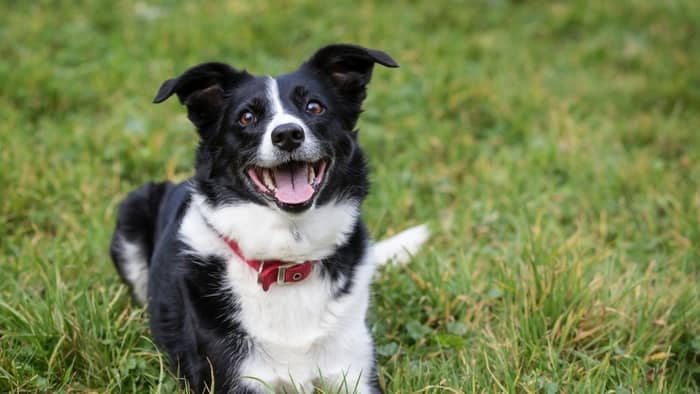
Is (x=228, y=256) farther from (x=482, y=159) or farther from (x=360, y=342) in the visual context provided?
(x=482, y=159)

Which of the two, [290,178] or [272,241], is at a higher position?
[290,178]

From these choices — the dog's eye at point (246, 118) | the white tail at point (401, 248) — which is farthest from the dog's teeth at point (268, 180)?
the white tail at point (401, 248)

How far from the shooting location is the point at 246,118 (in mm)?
3088

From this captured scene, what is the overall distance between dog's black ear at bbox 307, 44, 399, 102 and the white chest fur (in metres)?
0.57

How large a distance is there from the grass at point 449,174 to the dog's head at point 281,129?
2.68 feet

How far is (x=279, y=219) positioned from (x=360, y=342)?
587 mm

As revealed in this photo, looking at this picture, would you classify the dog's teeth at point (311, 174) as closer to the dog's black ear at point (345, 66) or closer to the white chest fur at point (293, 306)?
the white chest fur at point (293, 306)

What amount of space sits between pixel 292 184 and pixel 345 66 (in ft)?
2.13

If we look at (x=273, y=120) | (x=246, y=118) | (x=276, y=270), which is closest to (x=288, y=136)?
(x=273, y=120)

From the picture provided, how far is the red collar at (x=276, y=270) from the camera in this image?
3.00 m

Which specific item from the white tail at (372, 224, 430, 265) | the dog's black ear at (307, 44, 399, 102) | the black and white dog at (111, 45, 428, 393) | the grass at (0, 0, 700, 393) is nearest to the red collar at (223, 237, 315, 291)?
the black and white dog at (111, 45, 428, 393)

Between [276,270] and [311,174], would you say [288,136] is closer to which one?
[311,174]

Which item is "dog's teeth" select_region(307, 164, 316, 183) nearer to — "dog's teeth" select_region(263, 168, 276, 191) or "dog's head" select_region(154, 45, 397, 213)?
"dog's head" select_region(154, 45, 397, 213)

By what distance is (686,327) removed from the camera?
3.56m
